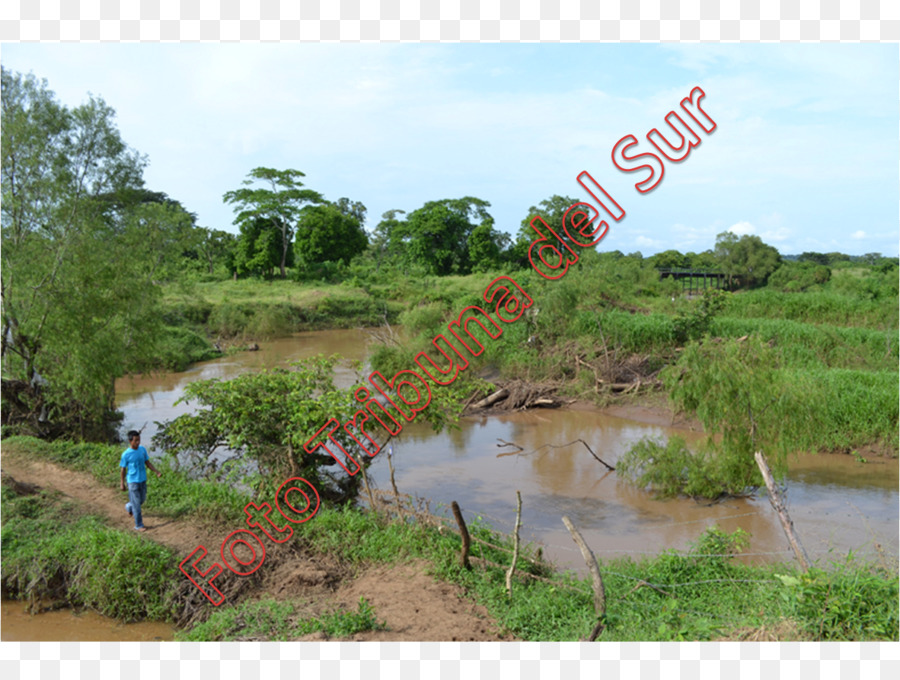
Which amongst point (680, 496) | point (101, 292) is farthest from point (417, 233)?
point (680, 496)

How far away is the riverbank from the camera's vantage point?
5.28 metres

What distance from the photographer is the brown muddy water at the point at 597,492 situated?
9.35 metres

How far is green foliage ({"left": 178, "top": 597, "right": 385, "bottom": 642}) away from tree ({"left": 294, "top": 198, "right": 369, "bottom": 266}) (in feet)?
126

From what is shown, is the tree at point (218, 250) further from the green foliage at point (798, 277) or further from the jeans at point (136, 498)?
the jeans at point (136, 498)

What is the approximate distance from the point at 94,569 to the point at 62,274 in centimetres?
681

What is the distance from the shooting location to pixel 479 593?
21.8ft

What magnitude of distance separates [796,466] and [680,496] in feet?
10.6

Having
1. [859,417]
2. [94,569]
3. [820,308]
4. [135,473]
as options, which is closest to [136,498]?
[135,473]

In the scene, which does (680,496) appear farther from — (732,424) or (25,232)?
(25,232)

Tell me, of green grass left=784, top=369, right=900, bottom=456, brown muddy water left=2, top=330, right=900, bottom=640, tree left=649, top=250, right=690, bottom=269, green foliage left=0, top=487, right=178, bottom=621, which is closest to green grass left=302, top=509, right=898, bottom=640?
brown muddy water left=2, top=330, right=900, bottom=640

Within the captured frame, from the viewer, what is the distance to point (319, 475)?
9.71 m

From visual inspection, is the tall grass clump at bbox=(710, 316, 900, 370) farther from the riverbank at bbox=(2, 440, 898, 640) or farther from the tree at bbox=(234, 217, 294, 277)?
the tree at bbox=(234, 217, 294, 277)

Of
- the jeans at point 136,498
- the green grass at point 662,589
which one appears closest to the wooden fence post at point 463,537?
the green grass at point 662,589

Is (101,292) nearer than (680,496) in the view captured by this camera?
No
